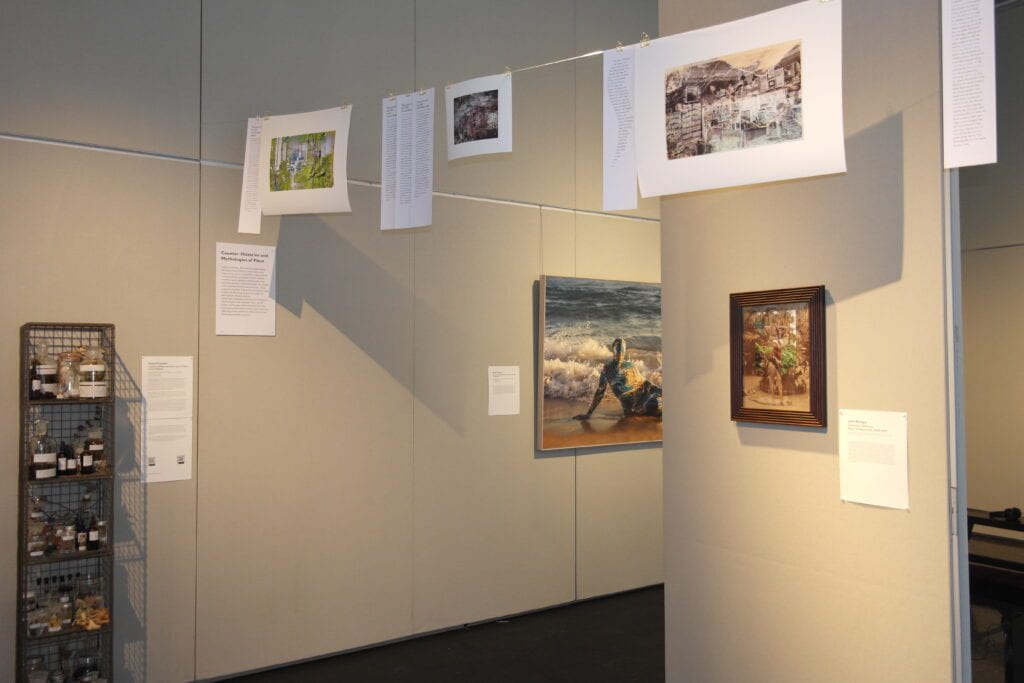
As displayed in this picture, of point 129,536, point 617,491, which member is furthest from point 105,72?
point 617,491

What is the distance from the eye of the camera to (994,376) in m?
5.48

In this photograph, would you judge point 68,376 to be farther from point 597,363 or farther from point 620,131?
point 597,363

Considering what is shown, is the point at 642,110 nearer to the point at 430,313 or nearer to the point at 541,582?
the point at 430,313

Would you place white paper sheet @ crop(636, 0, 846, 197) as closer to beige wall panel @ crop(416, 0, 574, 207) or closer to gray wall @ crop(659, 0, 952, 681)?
gray wall @ crop(659, 0, 952, 681)

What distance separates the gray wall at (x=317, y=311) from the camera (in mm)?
3801

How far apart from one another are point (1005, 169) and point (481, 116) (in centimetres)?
453

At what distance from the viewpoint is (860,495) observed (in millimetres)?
2439

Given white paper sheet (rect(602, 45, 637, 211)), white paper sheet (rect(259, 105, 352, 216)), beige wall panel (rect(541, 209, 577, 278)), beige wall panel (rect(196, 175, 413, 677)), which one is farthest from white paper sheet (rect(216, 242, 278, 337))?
white paper sheet (rect(602, 45, 637, 211))

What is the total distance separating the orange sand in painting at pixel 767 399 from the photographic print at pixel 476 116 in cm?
132

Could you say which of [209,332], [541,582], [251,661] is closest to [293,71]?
[209,332]

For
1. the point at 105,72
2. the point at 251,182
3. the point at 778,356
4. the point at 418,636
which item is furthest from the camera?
the point at 418,636

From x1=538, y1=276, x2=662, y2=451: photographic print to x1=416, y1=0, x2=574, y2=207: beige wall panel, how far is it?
76cm

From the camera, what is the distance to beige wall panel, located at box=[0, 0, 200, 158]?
3.65m

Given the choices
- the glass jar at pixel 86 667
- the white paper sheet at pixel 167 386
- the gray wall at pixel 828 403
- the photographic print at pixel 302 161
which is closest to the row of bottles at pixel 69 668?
the glass jar at pixel 86 667
